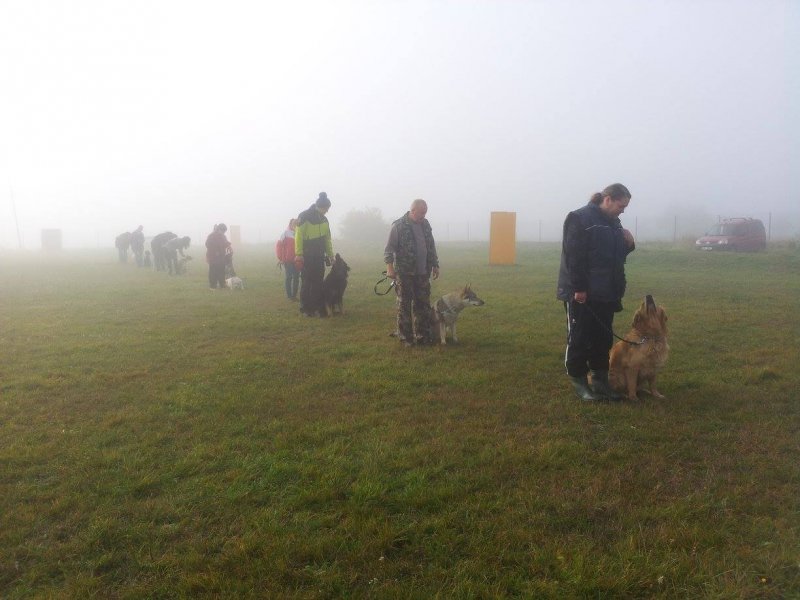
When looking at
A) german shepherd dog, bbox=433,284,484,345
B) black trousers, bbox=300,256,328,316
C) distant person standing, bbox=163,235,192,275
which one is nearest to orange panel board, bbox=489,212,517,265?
distant person standing, bbox=163,235,192,275

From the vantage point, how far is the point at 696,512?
3.20 m

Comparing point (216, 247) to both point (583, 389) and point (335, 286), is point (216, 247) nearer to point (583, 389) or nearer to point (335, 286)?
point (335, 286)

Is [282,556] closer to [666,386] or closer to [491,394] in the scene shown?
[491,394]

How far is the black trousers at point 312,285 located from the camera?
32.0ft

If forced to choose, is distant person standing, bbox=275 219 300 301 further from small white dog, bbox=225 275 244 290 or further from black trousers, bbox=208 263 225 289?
black trousers, bbox=208 263 225 289

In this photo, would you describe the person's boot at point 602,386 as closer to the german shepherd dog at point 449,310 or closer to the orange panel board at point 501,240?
the german shepherd dog at point 449,310

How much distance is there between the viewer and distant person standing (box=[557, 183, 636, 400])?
504 cm

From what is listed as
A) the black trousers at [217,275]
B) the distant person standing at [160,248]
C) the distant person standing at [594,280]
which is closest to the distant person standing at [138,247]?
the distant person standing at [160,248]

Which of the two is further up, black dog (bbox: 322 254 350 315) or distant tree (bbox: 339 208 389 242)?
distant tree (bbox: 339 208 389 242)

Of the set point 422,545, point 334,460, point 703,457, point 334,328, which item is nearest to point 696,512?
point 703,457

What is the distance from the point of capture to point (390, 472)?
3.74 meters

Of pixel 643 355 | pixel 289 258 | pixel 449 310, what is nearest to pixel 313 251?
pixel 289 258

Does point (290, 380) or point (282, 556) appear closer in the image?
point (282, 556)

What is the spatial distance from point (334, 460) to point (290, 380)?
2.25 metres
